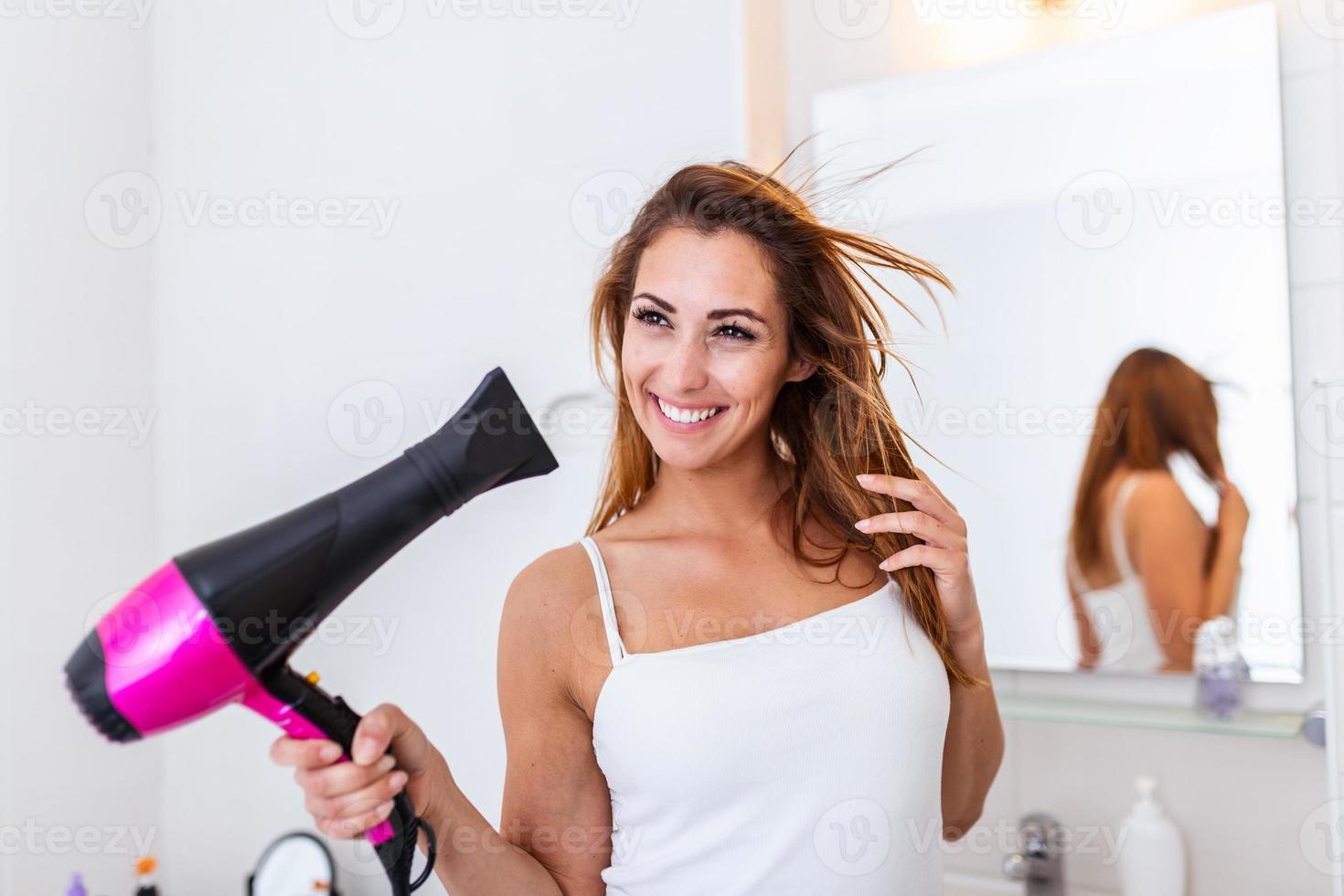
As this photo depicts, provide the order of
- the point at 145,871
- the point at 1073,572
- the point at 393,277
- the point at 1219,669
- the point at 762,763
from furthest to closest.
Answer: the point at 393,277 → the point at 145,871 → the point at 1073,572 → the point at 1219,669 → the point at 762,763

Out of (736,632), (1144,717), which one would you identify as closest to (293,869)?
(736,632)

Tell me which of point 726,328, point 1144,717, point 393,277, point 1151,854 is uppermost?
point 393,277

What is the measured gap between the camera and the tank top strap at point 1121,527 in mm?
1365

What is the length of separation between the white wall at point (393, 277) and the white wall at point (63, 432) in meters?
0.08

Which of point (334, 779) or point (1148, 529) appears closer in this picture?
point (334, 779)

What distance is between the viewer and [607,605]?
968 millimetres

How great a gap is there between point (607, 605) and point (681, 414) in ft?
0.61

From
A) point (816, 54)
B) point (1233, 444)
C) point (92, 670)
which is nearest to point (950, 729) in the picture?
point (1233, 444)

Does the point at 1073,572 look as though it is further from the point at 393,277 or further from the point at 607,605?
the point at 393,277

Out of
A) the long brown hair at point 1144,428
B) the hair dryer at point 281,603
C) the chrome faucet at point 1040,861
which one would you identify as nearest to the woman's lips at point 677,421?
the hair dryer at point 281,603

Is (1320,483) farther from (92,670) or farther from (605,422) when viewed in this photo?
(92,670)

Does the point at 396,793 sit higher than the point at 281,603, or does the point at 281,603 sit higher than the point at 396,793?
the point at 281,603

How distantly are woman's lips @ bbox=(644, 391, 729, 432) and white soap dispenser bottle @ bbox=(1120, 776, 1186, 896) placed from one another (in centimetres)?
79

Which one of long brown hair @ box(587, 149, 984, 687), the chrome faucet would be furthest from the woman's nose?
the chrome faucet
